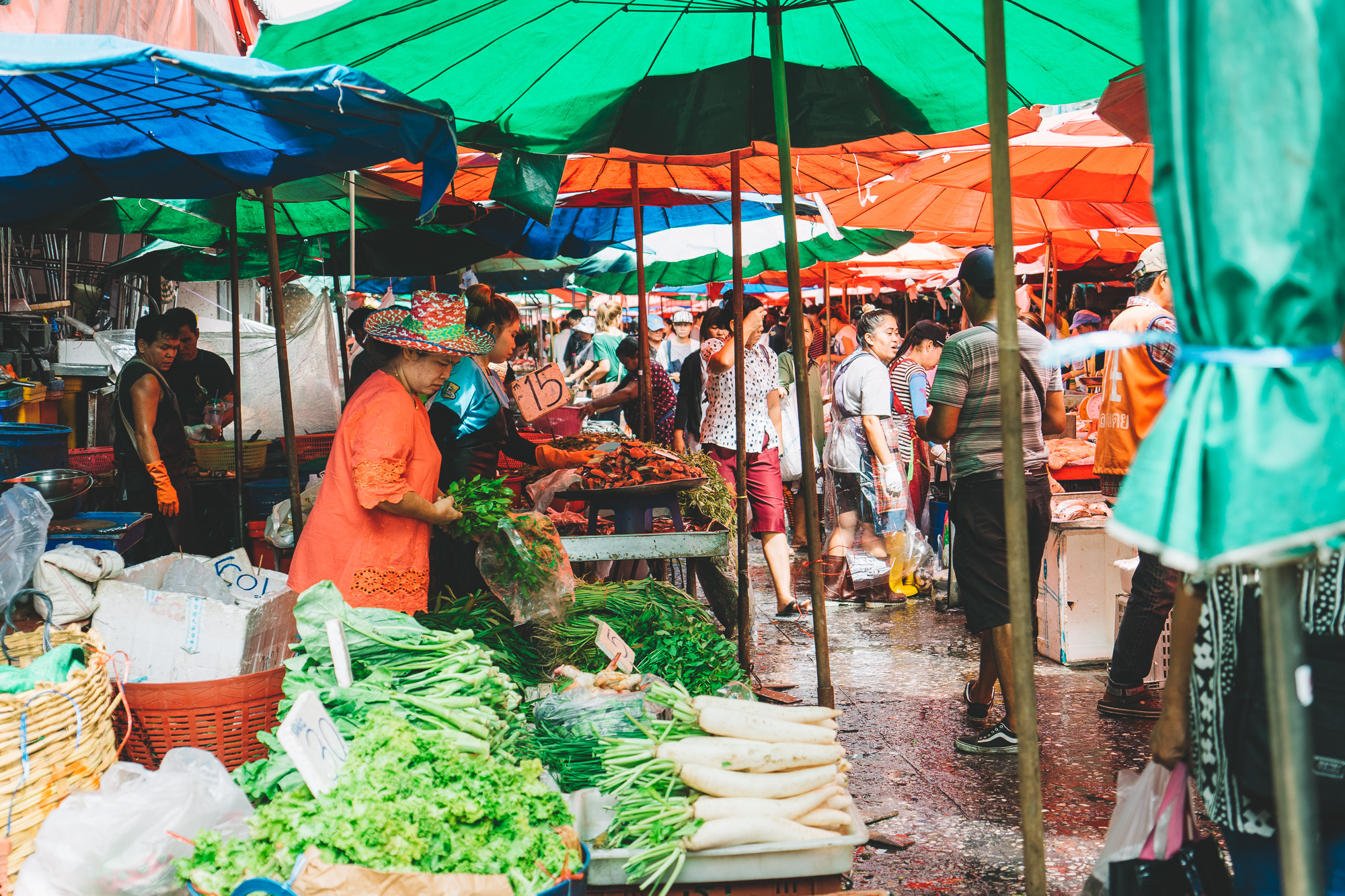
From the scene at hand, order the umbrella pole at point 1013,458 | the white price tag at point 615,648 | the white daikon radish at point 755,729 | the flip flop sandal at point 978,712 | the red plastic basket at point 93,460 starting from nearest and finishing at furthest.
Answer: the umbrella pole at point 1013,458
the white daikon radish at point 755,729
the white price tag at point 615,648
the flip flop sandal at point 978,712
the red plastic basket at point 93,460

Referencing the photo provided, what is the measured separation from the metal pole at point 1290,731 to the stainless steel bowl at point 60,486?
4889 millimetres

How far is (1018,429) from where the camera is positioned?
2.00 m

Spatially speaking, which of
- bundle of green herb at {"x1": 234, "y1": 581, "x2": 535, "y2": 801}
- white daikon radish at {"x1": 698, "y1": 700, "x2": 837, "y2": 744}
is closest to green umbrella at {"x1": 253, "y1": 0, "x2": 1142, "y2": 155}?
bundle of green herb at {"x1": 234, "y1": 581, "x2": 535, "y2": 801}

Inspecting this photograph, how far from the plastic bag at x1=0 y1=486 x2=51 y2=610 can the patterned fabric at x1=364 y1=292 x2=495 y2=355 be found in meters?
1.32

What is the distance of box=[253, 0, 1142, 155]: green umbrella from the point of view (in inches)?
131

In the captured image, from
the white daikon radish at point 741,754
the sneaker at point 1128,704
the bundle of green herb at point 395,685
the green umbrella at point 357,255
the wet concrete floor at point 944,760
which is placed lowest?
the wet concrete floor at point 944,760

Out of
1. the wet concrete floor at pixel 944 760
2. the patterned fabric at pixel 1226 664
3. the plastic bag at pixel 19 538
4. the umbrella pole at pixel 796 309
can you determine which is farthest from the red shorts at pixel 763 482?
the patterned fabric at pixel 1226 664

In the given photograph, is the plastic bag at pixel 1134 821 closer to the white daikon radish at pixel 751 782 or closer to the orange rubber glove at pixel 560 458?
the white daikon radish at pixel 751 782

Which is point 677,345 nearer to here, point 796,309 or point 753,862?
point 796,309

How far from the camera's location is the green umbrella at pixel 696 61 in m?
3.33

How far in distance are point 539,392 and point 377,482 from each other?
6.78 ft

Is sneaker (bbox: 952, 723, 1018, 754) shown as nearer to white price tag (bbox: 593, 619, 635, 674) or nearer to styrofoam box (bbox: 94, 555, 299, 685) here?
white price tag (bbox: 593, 619, 635, 674)

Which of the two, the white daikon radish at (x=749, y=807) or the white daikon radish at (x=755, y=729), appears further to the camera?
the white daikon radish at (x=755, y=729)

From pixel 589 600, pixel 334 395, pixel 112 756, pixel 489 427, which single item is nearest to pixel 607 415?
pixel 334 395
